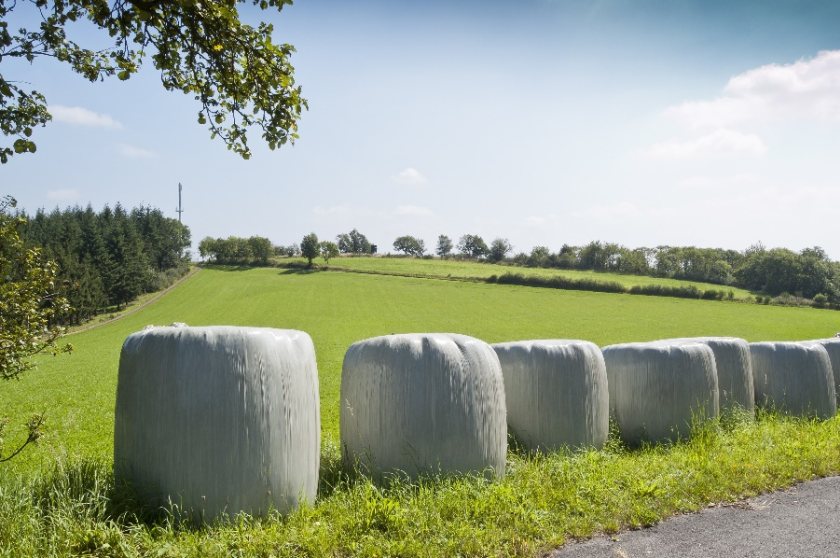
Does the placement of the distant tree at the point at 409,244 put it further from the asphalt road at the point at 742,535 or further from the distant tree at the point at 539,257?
the asphalt road at the point at 742,535

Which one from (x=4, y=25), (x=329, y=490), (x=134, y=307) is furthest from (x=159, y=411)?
(x=134, y=307)

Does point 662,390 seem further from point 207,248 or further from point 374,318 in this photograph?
point 207,248

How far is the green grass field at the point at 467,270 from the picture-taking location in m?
75.0

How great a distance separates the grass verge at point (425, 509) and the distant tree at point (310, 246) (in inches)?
3695

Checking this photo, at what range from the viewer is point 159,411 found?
4336mm

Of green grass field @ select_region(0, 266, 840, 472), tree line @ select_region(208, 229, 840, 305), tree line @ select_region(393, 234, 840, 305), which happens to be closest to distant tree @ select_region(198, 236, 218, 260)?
tree line @ select_region(208, 229, 840, 305)

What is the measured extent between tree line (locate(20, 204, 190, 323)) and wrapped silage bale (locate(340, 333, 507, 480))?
57.4m

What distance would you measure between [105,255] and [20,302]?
73.5m

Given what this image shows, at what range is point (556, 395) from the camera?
640cm

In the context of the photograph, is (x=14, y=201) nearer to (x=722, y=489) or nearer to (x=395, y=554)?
(x=395, y=554)

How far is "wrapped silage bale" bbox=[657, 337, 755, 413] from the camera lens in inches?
308

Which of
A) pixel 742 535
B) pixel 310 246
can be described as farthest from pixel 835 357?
pixel 310 246

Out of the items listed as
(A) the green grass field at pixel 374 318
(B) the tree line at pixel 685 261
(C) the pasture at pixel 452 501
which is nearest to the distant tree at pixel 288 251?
(B) the tree line at pixel 685 261

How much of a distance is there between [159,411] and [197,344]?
60 cm
